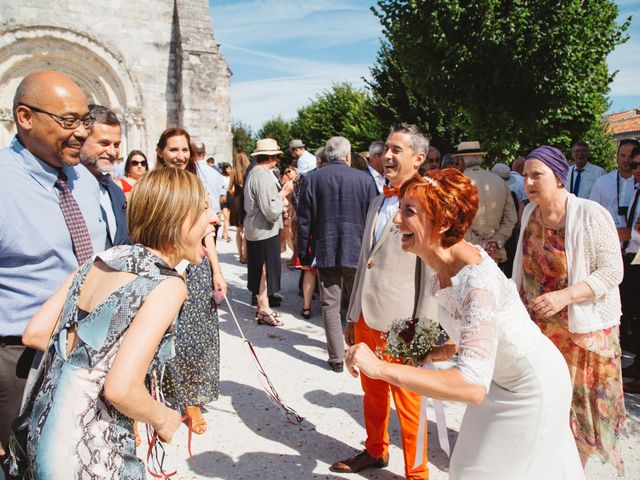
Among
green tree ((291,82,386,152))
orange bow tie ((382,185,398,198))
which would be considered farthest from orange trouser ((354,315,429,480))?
green tree ((291,82,386,152))

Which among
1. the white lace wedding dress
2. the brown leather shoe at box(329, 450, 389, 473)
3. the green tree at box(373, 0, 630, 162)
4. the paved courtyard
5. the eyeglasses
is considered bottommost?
the paved courtyard

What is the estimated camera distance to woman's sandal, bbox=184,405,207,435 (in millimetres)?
3809

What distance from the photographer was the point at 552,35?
9.82m

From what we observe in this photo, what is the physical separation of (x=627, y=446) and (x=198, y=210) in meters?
3.64

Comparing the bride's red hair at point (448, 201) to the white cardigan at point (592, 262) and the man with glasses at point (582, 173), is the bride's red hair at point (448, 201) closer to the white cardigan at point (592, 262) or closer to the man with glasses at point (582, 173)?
the white cardigan at point (592, 262)

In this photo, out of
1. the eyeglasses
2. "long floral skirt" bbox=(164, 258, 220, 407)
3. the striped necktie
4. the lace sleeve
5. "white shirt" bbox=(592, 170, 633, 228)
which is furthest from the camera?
"white shirt" bbox=(592, 170, 633, 228)

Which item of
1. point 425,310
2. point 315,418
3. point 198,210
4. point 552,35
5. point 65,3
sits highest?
point 65,3

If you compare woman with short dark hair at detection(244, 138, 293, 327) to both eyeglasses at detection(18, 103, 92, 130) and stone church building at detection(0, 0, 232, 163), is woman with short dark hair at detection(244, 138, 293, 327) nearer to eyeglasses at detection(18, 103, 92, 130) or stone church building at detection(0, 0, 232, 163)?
eyeglasses at detection(18, 103, 92, 130)

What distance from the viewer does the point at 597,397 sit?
2836mm

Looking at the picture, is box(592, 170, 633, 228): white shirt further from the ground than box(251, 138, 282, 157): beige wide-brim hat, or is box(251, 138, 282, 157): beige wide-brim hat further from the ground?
box(251, 138, 282, 157): beige wide-brim hat

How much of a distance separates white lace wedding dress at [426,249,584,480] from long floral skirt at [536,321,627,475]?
862 millimetres

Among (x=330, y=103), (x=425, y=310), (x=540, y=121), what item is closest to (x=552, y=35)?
(x=540, y=121)

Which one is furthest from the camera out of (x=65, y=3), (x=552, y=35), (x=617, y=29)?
(x=65, y=3)

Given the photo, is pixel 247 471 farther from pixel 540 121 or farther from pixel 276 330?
pixel 540 121
